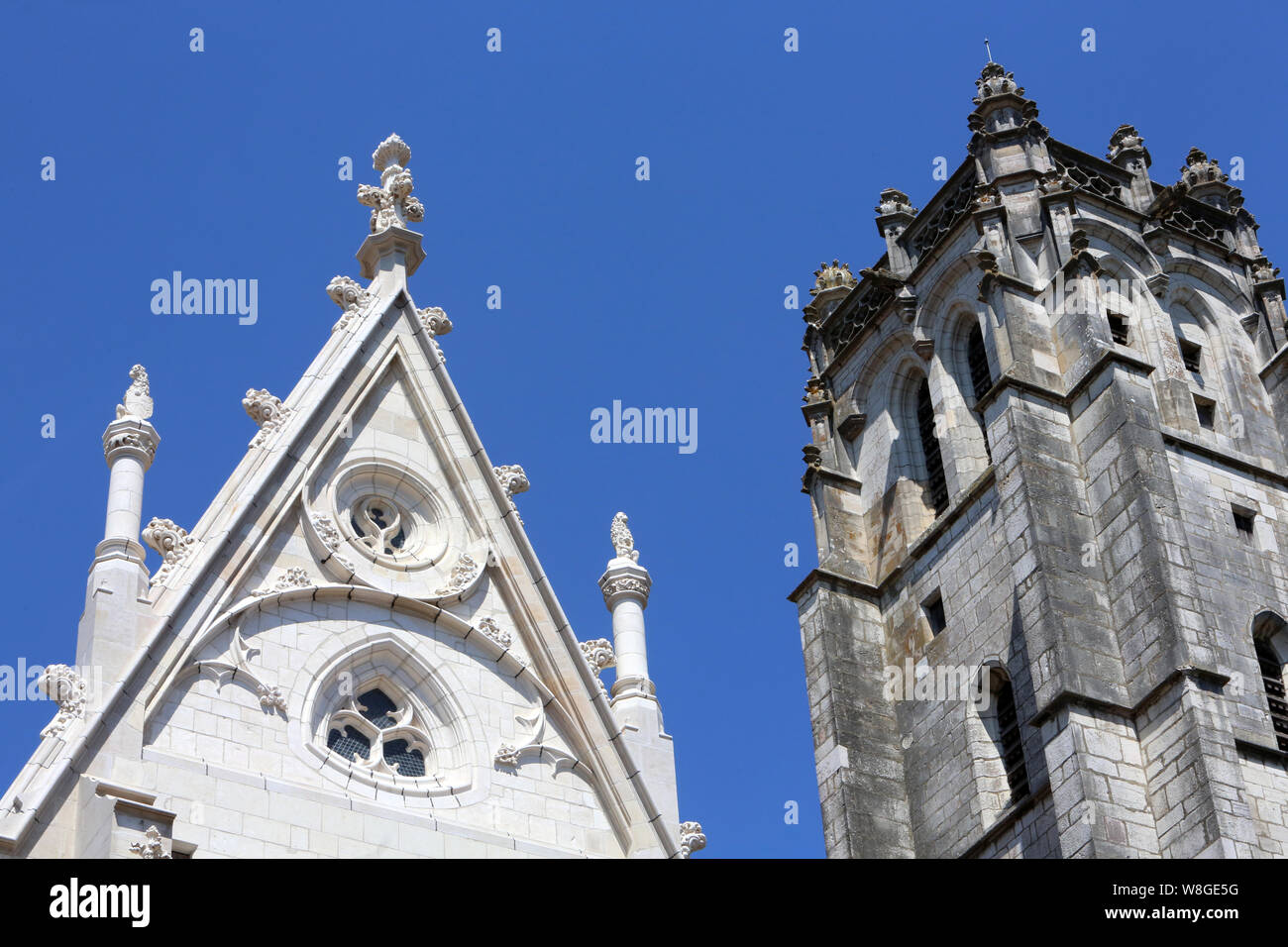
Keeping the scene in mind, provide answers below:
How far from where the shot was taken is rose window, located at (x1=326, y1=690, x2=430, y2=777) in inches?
891

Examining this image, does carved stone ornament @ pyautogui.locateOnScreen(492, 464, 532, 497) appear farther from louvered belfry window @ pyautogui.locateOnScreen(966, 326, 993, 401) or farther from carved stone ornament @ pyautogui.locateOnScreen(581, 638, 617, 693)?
louvered belfry window @ pyautogui.locateOnScreen(966, 326, 993, 401)

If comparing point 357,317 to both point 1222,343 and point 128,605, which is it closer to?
point 128,605

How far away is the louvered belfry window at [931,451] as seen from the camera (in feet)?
154

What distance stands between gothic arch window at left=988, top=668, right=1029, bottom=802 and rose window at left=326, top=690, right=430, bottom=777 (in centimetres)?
1909

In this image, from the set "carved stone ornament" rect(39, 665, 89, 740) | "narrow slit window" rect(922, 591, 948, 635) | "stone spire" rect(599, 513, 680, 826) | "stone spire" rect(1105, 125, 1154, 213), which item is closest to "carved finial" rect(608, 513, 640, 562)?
"stone spire" rect(599, 513, 680, 826)

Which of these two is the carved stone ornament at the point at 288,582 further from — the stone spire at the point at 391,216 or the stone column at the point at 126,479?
the stone spire at the point at 391,216

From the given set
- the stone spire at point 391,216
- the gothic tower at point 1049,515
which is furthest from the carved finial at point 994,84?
the stone spire at point 391,216

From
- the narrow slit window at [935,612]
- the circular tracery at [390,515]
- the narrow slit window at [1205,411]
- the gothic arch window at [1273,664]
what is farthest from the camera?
the narrow slit window at [1205,411]

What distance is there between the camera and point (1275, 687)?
40.1m

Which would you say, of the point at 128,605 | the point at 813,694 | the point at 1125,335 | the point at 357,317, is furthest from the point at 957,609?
the point at 128,605

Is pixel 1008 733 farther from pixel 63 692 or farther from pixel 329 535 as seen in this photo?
pixel 63 692

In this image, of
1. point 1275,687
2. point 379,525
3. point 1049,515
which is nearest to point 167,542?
point 379,525

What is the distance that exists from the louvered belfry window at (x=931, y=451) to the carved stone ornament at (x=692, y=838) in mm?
23431
